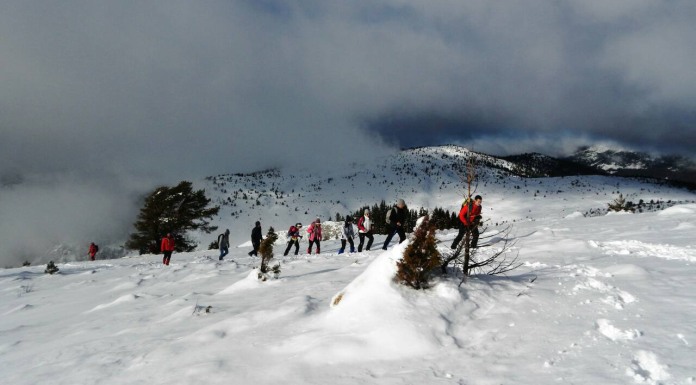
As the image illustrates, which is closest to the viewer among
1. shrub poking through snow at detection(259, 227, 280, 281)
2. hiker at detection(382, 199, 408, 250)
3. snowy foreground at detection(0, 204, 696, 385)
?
snowy foreground at detection(0, 204, 696, 385)

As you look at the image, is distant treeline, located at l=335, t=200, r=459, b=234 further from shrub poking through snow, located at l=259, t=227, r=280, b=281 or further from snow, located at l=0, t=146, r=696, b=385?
shrub poking through snow, located at l=259, t=227, r=280, b=281

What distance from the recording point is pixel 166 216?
108 ft

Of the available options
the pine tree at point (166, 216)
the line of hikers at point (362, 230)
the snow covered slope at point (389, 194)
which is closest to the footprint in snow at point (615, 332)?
the line of hikers at point (362, 230)

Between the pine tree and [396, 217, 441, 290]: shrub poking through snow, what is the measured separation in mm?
30823

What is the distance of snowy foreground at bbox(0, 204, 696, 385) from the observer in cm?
382

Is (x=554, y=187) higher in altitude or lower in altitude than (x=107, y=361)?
higher

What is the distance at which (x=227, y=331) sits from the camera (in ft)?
18.2

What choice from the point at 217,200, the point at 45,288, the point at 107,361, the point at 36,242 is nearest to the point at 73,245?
the point at 36,242

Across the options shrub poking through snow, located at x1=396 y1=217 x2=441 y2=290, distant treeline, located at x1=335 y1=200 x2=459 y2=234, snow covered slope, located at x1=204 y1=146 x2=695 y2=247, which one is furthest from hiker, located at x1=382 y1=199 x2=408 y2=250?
snow covered slope, located at x1=204 y1=146 x2=695 y2=247

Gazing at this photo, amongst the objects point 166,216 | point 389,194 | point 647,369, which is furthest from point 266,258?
point 389,194

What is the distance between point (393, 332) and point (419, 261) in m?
1.31

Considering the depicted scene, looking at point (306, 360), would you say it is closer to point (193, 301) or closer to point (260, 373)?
point (260, 373)

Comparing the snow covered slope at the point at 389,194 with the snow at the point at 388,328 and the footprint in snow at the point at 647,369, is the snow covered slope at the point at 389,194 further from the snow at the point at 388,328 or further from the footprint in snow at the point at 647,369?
the footprint in snow at the point at 647,369

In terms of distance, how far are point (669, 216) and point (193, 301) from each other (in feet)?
59.4
